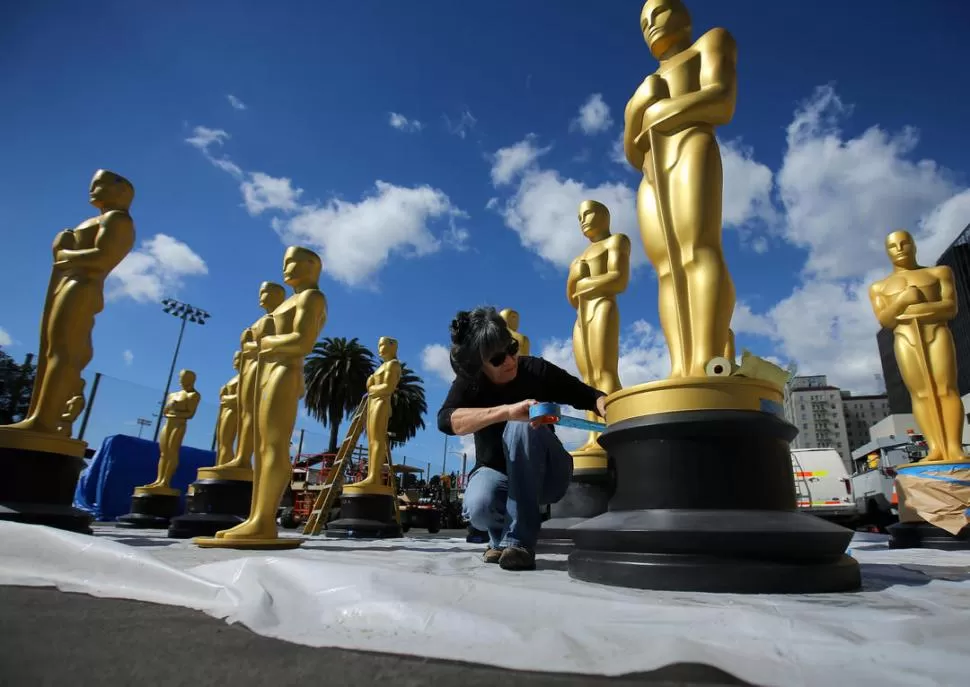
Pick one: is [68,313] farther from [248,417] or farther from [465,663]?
[465,663]

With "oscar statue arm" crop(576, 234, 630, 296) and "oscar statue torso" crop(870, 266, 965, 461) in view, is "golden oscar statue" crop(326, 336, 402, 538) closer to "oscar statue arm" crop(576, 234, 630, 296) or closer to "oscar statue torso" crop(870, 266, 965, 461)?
"oscar statue arm" crop(576, 234, 630, 296)

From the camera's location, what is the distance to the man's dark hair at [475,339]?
7.78ft

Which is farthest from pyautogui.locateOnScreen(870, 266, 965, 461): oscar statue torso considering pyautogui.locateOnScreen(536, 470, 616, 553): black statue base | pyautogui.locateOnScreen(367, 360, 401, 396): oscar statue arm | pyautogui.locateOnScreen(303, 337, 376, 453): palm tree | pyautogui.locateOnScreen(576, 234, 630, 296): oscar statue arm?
pyautogui.locateOnScreen(303, 337, 376, 453): palm tree

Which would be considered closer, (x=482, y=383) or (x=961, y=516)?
(x=482, y=383)

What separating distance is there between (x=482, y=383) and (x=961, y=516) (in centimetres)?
456

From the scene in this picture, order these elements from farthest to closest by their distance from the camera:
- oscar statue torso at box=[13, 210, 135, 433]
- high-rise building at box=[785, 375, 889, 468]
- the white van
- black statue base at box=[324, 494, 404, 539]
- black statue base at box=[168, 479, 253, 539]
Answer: high-rise building at box=[785, 375, 889, 468], the white van, black statue base at box=[324, 494, 404, 539], black statue base at box=[168, 479, 253, 539], oscar statue torso at box=[13, 210, 135, 433]

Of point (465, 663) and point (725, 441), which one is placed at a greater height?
point (725, 441)

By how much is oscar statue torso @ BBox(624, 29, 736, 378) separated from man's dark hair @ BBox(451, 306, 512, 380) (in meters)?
0.80

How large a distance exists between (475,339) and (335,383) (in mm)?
29781

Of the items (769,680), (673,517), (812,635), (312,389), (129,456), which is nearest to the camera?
(769,680)

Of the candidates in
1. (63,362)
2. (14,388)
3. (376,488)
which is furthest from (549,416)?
(14,388)

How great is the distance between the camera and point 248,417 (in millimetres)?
5992

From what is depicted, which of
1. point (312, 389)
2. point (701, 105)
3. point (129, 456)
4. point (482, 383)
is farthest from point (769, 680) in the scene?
point (312, 389)

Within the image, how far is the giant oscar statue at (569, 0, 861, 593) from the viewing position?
1.82 metres
